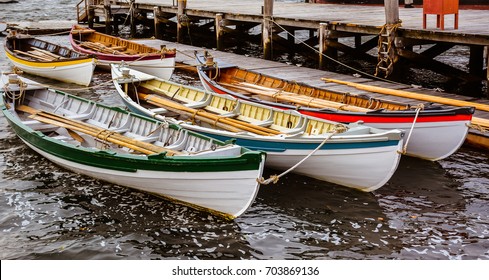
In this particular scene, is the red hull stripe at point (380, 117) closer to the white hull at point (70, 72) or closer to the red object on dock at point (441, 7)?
the red object on dock at point (441, 7)

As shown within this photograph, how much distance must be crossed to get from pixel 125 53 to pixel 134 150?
10.4 m

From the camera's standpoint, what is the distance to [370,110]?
44.4 ft

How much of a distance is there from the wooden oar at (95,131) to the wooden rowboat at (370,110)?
134 inches

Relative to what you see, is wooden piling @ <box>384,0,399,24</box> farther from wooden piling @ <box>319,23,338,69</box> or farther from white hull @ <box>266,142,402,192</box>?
white hull @ <box>266,142,402,192</box>

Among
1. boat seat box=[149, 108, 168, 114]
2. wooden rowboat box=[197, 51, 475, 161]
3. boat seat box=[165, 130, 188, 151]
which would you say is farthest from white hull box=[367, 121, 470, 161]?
boat seat box=[149, 108, 168, 114]

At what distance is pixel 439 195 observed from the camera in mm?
12414

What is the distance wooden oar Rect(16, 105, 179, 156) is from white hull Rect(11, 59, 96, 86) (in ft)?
15.7

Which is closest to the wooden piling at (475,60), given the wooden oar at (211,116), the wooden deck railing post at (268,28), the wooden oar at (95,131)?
the wooden deck railing post at (268,28)

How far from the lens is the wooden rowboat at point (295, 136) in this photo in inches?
459

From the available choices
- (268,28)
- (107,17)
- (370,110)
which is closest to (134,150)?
(370,110)

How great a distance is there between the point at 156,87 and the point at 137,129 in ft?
10.9

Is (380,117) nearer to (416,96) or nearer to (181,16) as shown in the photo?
(416,96)

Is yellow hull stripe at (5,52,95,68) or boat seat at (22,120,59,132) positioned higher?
yellow hull stripe at (5,52,95,68)

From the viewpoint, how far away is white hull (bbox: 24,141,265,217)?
10492 mm
